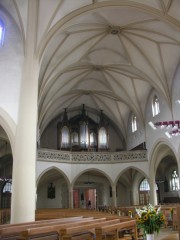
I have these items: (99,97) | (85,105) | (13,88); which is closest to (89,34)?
(13,88)

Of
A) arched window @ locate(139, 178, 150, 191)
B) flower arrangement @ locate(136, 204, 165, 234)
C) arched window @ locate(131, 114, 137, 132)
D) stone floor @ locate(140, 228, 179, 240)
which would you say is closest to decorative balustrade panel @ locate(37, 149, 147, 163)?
arched window @ locate(131, 114, 137, 132)

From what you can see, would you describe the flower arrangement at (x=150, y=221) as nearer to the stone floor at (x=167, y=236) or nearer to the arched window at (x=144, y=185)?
the stone floor at (x=167, y=236)

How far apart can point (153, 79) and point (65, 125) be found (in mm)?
10956

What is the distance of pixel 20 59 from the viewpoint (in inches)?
513

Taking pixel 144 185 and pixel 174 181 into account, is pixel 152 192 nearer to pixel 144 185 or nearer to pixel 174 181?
pixel 174 181

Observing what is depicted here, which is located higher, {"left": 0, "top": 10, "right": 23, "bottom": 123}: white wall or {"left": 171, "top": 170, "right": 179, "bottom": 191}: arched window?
{"left": 0, "top": 10, "right": 23, "bottom": 123}: white wall

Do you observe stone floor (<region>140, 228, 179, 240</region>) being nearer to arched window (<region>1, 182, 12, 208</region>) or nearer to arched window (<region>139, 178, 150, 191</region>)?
arched window (<region>139, 178, 150, 191</region>)

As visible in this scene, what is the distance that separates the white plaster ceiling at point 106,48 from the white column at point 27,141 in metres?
0.42

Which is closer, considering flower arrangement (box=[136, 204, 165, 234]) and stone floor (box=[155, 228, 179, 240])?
flower arrangement (box=[136, 204, 165, 234])

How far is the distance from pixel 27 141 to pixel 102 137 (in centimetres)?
1779

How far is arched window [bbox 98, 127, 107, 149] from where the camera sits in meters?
27.8

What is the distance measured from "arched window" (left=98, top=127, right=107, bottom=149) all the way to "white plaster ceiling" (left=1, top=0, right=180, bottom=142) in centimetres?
341

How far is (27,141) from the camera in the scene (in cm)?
1080

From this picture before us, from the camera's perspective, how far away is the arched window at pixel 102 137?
2783 centimetres
